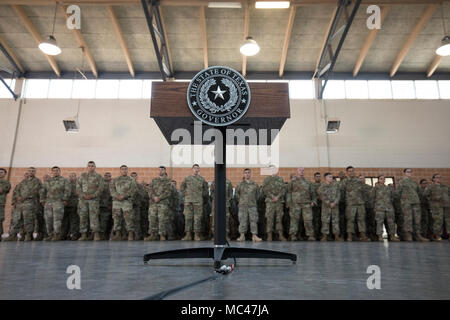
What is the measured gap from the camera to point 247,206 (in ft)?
15.3

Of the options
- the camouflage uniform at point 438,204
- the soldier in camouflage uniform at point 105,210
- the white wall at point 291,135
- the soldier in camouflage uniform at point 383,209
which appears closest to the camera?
the soldier in camouflage uniform at point 383,209

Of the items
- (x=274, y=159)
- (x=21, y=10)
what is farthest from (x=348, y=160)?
(x=21, y=10)

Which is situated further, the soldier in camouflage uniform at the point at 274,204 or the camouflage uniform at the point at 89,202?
the soldier in camouflage uniform at the point at 274,204

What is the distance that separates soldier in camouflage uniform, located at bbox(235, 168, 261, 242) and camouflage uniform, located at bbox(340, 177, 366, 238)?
5.14 feet

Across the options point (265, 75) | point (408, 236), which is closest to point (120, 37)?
point (265, 75)

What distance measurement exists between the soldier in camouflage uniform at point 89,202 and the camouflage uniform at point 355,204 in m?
4.19

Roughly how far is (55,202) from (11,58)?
6433mm

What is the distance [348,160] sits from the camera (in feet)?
28.2

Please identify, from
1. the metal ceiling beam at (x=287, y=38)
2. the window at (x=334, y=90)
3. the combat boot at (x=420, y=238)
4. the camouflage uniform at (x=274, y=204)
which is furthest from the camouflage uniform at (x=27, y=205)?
the window at (x=334, y=90)

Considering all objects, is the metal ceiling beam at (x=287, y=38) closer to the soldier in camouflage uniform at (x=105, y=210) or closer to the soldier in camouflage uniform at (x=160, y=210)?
the soldier in camouflage uniform at (x=160, y=210)

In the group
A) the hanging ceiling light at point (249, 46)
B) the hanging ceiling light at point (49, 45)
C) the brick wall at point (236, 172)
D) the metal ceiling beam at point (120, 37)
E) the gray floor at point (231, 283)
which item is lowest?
the gray floor at point (231, 283)

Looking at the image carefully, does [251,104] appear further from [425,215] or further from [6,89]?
[6,89]

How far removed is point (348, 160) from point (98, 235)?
7.23 m

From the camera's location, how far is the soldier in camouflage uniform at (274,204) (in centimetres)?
467
